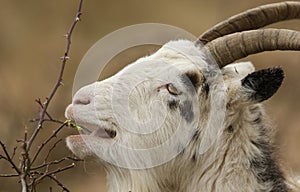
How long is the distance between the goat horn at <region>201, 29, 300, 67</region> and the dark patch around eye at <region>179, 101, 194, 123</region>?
1.18 feet

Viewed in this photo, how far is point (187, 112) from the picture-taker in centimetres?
538

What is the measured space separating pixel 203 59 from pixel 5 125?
6.31 metres

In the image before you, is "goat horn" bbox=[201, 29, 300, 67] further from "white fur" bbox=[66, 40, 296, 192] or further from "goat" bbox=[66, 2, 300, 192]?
"white fur" bbox=[66, 40, 296, 192]

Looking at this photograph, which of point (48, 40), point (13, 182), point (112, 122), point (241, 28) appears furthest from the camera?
point (48, 40)

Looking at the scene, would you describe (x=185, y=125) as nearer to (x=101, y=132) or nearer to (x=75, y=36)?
(x=101, y=132)

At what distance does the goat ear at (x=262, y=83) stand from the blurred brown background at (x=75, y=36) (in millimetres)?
7320

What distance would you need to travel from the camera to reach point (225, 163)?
5.33 meters

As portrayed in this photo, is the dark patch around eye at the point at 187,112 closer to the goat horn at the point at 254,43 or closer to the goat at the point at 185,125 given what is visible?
the goat at the point at 185,125

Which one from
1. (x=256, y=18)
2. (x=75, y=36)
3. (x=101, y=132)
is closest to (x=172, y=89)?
(x=101, y=132)

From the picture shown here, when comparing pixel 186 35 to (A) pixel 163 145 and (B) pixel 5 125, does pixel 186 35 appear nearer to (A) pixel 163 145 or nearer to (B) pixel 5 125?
(A) pixel 163 145

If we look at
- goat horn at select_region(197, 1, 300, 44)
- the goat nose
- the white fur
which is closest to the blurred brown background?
goat horn at select_region(197, 1, 300, 44)

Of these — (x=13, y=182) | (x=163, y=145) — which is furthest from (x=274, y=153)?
(x=13, y=182)

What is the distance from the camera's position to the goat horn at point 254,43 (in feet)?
18.0

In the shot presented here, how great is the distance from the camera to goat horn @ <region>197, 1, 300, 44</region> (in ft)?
19.4
